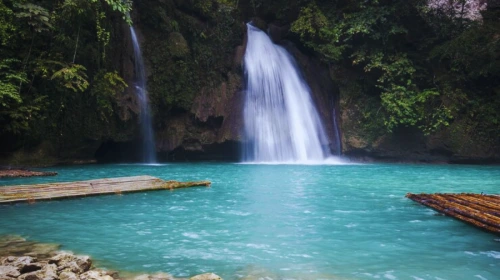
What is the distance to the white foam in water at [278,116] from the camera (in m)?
22.4

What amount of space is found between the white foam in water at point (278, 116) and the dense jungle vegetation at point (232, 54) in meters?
1.87

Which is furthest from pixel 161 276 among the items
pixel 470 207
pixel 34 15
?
pixel 34 15

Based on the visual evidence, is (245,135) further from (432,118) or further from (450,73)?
(450,73)

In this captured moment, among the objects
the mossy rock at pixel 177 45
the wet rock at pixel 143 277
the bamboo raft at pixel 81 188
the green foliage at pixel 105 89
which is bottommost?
the wet rock at pixel 143 277

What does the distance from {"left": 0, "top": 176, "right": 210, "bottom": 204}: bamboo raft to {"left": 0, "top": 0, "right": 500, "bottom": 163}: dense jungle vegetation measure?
7.14m

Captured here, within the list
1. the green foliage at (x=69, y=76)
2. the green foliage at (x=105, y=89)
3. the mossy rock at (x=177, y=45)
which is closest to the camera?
the green foliage at (x=69, y=76)

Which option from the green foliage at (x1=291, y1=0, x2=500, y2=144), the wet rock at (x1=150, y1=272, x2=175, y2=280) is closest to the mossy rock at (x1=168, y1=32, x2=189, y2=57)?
the green foliage at (x1=291, y1=0, x2=500, y2=144)

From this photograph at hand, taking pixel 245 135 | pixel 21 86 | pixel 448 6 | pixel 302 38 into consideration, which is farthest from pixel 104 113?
pixel 448 6

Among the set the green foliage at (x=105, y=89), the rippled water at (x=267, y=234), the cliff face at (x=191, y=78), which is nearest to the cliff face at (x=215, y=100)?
the cliff face at (x=191, y=78)

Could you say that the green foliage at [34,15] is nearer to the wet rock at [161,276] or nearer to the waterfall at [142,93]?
the waterfall at [142,93]

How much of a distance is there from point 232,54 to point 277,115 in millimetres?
4583

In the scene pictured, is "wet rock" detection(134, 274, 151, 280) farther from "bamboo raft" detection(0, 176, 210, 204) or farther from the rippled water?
"bamboo raft" detection(0, 176, 210, 204)

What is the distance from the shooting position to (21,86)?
1623 centimetres

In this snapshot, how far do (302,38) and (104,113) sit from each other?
12.1m
